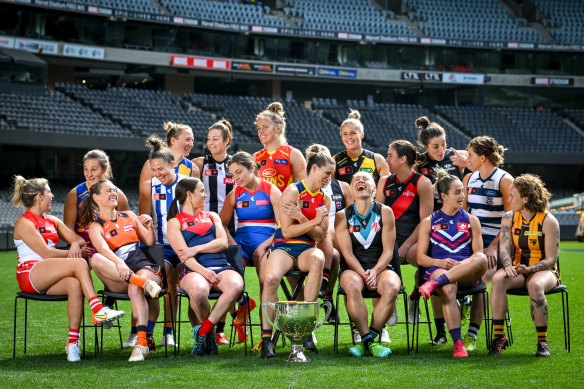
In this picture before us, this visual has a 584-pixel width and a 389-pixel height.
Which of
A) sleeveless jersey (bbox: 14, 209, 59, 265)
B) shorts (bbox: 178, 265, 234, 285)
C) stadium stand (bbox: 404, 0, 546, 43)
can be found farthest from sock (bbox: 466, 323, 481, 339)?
stadium stand (bbox: 404, 0, 546, 43)

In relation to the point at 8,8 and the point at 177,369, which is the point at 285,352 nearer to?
the point at 177,369

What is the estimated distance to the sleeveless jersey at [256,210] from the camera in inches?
272

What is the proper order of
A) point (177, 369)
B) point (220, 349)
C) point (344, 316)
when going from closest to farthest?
point (177, 369), point (220, 349), point (344, 316)

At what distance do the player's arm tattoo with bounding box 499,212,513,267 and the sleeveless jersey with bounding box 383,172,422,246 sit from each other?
94 centimetres

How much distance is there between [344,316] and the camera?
9.66 m

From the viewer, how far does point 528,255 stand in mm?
6641

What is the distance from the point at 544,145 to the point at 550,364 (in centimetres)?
2985

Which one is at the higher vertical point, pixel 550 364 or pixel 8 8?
pixel 8 8

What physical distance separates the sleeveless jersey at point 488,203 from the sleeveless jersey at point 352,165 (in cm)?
109

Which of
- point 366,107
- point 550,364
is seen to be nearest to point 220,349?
point 550,364

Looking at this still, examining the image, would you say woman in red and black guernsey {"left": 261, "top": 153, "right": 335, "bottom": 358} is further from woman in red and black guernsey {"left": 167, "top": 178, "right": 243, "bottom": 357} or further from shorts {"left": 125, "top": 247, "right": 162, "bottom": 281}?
shorts {"left": 125, "top": 247, "right": 162, "bottom": 281}

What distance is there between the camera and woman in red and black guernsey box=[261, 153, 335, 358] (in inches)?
248

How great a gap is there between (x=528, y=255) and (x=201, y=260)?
9.55 feet

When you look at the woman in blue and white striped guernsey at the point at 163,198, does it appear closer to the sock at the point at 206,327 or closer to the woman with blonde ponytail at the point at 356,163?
the sock at the point at 206,327
